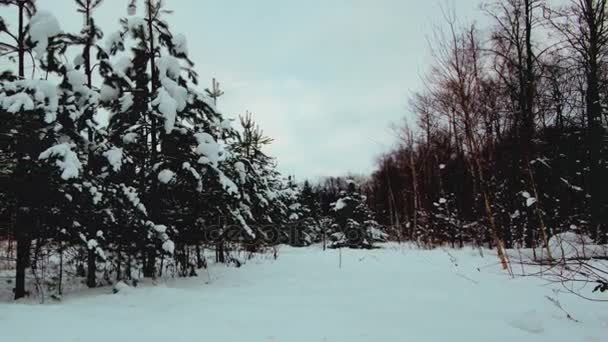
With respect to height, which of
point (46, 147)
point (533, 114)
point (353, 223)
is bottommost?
point (353, 223)

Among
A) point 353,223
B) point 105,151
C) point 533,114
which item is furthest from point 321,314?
point 353,223

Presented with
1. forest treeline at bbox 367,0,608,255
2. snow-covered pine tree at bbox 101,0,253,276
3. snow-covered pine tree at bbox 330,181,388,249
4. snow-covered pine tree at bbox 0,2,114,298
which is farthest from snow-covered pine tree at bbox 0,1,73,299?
snow-covered pine tree at bbox 330,181,388,249

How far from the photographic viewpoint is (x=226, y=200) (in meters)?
8.09

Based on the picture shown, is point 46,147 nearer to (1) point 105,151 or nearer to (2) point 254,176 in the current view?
(1) point 105,151

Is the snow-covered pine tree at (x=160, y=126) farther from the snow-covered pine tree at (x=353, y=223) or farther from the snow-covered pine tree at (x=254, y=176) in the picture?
the snow-covered pine tree at (x=353, y=223)

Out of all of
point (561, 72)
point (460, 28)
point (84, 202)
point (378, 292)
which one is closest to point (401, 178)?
point (561, 72)

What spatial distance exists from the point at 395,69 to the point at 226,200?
8749mm

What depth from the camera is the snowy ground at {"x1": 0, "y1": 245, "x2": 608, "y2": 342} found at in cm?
304

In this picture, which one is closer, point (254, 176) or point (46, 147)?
point (46, 147)

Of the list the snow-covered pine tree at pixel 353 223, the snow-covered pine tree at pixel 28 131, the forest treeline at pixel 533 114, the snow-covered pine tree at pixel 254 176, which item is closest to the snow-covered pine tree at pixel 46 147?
the snow-covered pine tree at pixel 28 131

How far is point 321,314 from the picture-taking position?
385 cm

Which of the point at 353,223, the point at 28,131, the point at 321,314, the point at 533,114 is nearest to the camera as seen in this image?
the point at 321,314

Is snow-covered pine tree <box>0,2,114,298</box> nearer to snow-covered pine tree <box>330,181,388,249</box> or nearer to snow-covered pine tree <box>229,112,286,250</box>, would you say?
snow-covered pine tree <box>229,112,286,250</box>

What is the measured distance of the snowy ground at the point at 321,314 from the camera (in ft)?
9.98
